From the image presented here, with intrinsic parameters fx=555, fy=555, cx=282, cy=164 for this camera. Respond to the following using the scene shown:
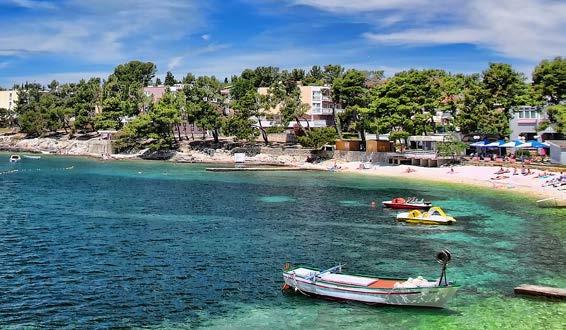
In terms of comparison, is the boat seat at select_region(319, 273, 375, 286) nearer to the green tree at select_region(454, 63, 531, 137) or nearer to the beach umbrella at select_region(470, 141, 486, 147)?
the beach umbrella at select_region(470, 141, 486, 147)

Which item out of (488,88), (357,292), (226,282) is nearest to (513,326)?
(357,292)

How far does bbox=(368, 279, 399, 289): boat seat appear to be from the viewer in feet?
111

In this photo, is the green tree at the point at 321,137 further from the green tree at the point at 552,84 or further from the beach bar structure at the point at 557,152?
the beach bar structure at the point at 557,152


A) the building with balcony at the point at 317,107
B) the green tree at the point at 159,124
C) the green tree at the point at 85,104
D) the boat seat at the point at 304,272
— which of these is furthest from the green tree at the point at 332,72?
the boat seat at the point at 304,272

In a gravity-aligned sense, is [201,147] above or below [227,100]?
below

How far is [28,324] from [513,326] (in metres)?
26.8

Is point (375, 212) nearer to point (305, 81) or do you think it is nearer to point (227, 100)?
point (227, 100)

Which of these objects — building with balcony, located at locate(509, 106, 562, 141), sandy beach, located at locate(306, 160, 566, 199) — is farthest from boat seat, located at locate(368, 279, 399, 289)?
building with balcony, located at locate(509, 106, 562, 141)

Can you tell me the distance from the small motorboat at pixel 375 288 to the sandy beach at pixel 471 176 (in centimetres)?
4903

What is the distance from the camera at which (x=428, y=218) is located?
61.1m

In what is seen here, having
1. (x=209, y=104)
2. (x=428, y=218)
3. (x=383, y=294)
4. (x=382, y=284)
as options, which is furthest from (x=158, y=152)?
(x=383, y=294)

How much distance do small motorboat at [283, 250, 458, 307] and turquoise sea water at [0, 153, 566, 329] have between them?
0.63 metres

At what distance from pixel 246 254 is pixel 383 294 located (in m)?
16.1

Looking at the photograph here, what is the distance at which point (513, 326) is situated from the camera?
3050 cm
